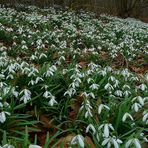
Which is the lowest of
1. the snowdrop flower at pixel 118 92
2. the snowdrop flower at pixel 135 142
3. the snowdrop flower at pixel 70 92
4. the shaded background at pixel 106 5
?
the shaded background at pixel 106 5

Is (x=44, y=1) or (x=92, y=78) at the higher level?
(x=92, y=78)

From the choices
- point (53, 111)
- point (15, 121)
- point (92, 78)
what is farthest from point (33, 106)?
point (92, 78)

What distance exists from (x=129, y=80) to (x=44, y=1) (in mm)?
14060

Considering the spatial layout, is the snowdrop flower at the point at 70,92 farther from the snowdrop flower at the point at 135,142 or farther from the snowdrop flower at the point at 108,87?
the snowdrop flower at the point at 135,142

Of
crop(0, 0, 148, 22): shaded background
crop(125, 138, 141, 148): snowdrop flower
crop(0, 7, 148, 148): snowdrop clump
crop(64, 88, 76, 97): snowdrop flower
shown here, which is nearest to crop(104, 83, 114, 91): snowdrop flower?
crop(0, 7, 148, 148): snowdrop clump

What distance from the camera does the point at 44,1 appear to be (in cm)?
1836

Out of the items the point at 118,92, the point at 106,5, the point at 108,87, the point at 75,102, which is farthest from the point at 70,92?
the point at 106,5

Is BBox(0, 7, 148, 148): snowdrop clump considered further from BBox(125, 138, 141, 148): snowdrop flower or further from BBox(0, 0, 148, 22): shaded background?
BBox(0, 0, 148, 22): shaded background

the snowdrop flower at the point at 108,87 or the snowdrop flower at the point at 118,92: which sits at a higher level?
the snowdrop flower at the point at 108,87

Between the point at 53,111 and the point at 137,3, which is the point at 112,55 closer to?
the point at 53,111

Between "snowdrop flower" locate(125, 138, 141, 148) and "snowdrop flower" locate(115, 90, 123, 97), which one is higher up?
"snowdrop flower" locate(125, 138, 141, 148)

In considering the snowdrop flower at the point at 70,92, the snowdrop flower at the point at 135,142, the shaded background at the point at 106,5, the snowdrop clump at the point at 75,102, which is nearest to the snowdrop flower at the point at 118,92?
the snowdrop clump at the point at 75,102

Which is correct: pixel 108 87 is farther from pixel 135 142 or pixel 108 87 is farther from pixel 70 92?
pixel 135 142

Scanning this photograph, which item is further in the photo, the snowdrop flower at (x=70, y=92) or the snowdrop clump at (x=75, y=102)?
the snowdrop flower at (x=70, y=92)
